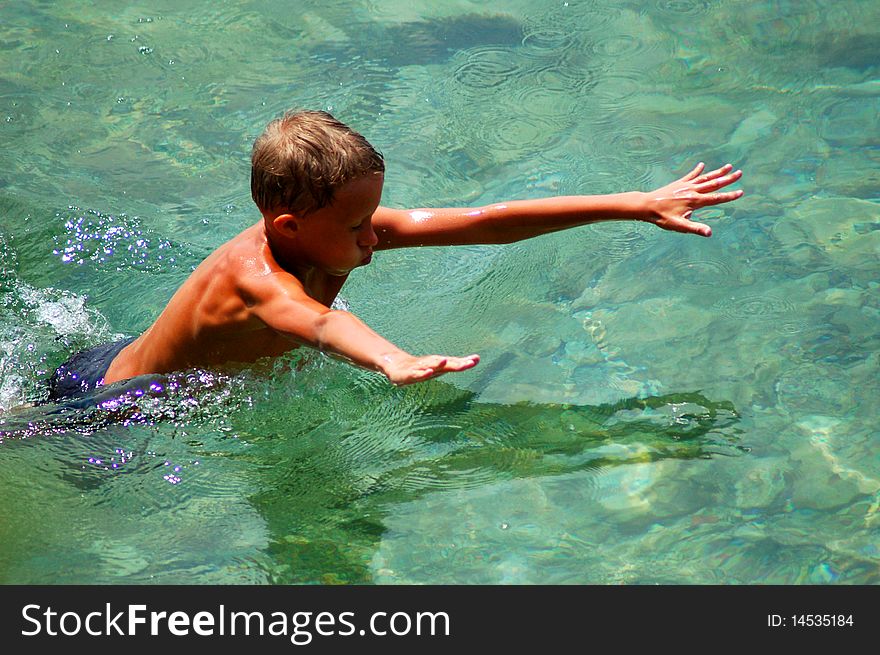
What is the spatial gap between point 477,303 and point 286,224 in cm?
137

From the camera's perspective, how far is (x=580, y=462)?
343 centimetres

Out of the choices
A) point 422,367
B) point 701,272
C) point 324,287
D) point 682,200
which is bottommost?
point 422,367

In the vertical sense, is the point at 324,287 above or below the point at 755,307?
below

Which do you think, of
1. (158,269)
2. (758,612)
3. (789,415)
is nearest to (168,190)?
(158,269)

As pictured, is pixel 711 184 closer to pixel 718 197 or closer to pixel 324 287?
pixel 718 197

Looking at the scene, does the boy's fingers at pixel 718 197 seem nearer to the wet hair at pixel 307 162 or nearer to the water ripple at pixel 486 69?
the wet hair at pixel 307 162

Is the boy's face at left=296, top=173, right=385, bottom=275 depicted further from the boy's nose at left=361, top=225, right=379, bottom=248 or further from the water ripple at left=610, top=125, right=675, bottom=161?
the water ripple at left=610, top=125, right=675, bottom=161

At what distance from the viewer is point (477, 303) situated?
4344mm

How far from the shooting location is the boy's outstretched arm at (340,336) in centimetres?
255

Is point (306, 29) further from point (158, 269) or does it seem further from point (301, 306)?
point (301, 306)

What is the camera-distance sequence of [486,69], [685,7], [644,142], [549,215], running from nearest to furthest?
[549,215]
[644,142]
[486,69]
[685,7]

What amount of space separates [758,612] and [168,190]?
3.57m

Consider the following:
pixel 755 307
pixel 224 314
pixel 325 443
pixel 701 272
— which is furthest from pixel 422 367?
pixel 701 272

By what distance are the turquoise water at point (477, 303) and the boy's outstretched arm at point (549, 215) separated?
1.73 ft
